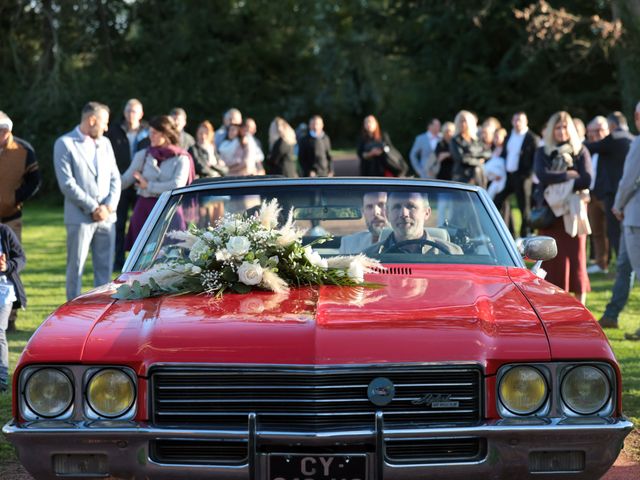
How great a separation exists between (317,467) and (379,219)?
2250mm

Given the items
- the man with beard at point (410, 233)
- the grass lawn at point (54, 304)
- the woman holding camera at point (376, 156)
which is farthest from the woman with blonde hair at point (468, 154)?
the man with beard at point (410, 233)

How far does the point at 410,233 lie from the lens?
6.25 metres

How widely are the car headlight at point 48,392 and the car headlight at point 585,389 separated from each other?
1928mm

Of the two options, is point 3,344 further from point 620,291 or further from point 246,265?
point 620,291

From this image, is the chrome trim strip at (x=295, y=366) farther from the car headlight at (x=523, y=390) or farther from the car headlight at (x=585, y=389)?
the car headlight at (x=585, y=389)

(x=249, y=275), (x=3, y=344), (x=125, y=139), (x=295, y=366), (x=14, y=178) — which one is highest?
(x=125, y=139)

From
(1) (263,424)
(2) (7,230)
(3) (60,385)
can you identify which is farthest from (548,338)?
(2) (7,230)

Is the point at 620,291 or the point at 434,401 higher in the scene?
the point at 434,401

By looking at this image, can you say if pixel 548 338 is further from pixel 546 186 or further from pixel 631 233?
pixel 546 186

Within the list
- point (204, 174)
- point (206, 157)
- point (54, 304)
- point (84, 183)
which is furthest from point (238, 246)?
point (206, 157)

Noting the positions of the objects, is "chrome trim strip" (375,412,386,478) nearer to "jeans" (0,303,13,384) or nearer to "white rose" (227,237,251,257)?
"white rose" (227,237,251,257)

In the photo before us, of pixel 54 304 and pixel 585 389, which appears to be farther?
pixel 54 304

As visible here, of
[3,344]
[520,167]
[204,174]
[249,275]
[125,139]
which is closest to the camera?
[249,275]

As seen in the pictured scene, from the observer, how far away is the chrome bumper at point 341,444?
4.30 m
